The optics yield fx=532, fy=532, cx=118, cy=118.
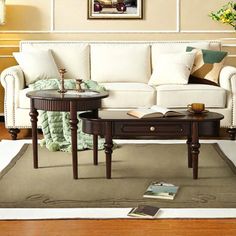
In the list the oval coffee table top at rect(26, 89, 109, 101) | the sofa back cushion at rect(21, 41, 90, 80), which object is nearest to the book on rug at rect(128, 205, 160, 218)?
the oval coffee table top at rect(26, 89, 109, 101)

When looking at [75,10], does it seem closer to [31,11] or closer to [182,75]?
[31,11]

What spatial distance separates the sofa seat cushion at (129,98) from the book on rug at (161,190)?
1.55 metres

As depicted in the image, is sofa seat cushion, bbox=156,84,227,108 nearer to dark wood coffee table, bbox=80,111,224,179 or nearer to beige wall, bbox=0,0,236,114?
beige wall, bbox=0,0,236,114

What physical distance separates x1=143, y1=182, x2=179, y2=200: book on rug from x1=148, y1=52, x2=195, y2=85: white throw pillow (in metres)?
1.92

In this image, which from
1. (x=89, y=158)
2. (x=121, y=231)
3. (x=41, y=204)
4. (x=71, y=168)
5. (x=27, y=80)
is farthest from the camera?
(x=27, y=80)

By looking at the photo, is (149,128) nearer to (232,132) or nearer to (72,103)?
(72,103)

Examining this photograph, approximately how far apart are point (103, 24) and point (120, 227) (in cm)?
350

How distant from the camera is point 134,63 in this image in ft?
17.3

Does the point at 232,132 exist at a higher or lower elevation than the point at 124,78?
lower

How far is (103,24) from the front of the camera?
5.71 m

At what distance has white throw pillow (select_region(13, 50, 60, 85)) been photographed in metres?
4.97

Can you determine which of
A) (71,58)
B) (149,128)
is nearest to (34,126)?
(149,128)

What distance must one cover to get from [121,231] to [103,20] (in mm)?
Result: 3563

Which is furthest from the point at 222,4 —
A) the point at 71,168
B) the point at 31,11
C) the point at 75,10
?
the point at 71,168
